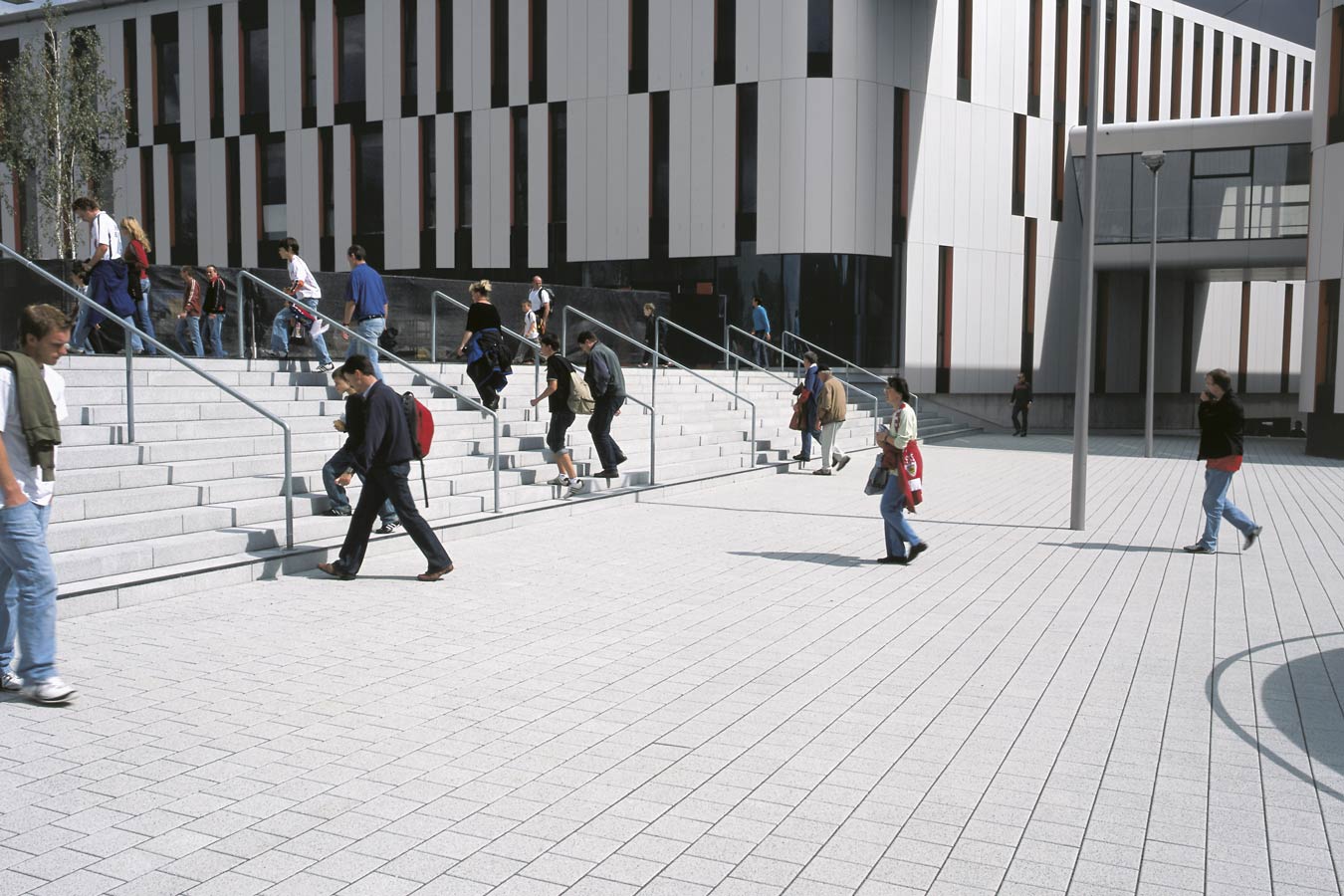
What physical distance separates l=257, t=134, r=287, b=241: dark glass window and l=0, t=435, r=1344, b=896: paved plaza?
27.9 meters

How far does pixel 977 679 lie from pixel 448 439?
8.43 m

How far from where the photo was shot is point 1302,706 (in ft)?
19.6

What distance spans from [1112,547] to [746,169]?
19.9 m

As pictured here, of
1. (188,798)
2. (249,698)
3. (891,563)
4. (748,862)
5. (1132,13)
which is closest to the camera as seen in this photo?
(748,862)

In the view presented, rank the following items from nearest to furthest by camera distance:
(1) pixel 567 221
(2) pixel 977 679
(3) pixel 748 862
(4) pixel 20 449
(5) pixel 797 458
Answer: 1. (3) pixel 748 862
2. (4) pixel 20 449
3. (2) pixel 977 679
4. (5) pixel 797 458
5. (1) pixel 567 221

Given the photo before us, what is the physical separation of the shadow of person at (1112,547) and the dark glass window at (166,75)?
3313 cm

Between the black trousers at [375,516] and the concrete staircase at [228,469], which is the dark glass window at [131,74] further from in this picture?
the black trousers at [375,516]

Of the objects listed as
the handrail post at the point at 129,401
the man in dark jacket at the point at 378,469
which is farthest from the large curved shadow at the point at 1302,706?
the handrail post at the point at 129,401

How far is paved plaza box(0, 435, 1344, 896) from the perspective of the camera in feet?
13.2

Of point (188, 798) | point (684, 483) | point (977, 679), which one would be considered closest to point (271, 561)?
point (188, 798)

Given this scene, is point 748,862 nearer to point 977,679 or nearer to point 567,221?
point 977,679

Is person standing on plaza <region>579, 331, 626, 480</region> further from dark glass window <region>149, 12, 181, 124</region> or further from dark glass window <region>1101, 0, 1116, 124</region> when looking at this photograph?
dark glass window <region>1101, 0, 1116, 124</region>

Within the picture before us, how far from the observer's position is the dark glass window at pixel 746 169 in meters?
29.0

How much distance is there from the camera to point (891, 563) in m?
10.2
